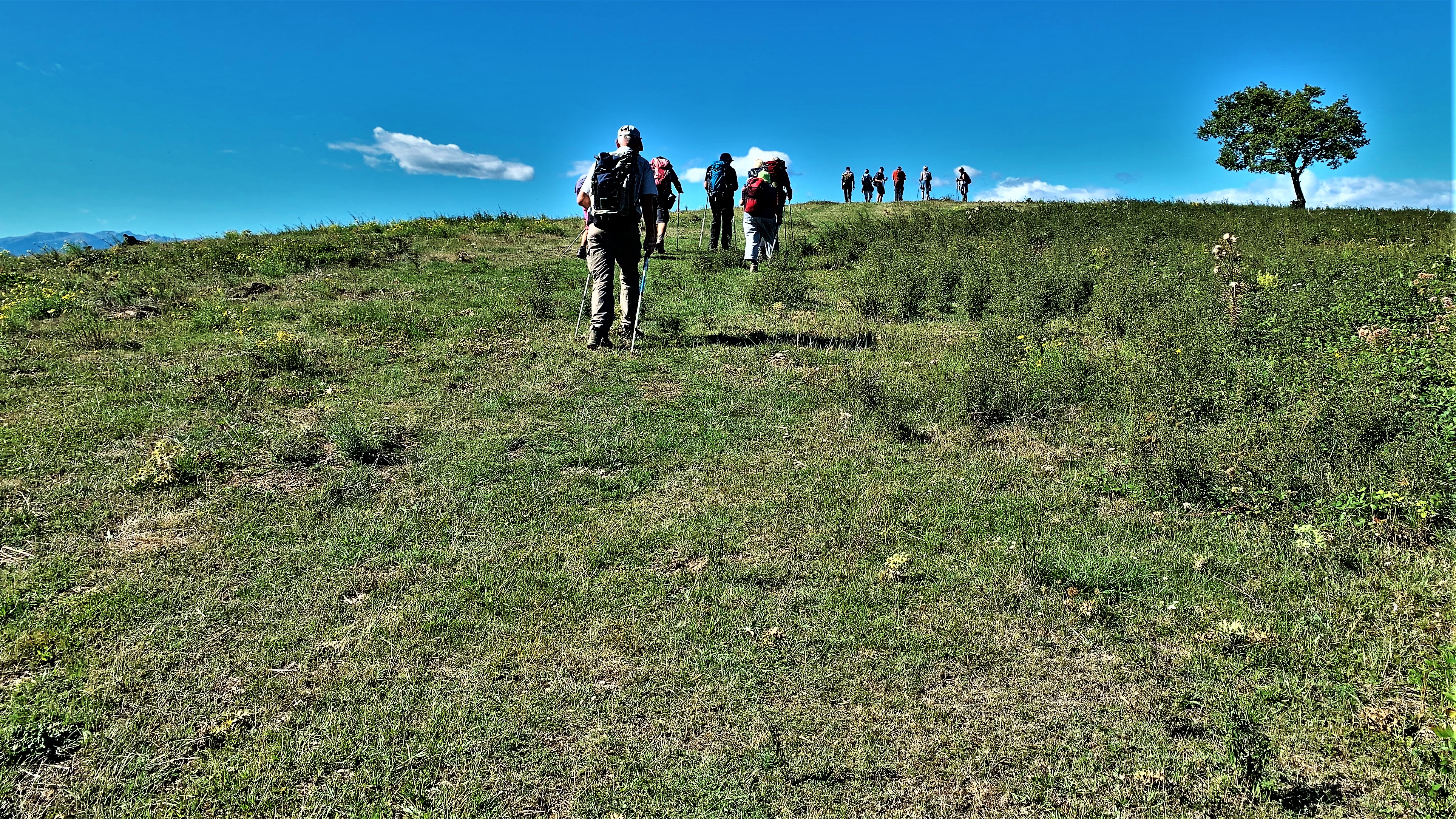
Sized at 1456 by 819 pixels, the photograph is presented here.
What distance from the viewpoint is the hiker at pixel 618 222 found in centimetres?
→ 883

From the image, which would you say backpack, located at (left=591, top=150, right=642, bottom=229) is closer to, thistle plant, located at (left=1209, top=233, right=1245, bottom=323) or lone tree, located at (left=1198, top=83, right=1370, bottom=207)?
thistle plant, located at (left=1209, top=233, right=1245, bottom=323)

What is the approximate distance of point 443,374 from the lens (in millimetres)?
8406

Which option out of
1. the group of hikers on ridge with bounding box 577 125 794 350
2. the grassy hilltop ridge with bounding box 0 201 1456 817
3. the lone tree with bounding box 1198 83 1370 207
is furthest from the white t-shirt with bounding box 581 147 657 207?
the lone tree with bounding box 1198 83 1370 207

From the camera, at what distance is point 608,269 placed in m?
9.23

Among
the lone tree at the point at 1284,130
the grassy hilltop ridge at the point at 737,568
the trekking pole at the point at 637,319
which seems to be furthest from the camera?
the lone tree at the point at 1284,130

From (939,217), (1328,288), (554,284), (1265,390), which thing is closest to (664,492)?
(1265,390)

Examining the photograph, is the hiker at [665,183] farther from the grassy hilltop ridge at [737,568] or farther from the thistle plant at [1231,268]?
the thistle plant at [1231,268]

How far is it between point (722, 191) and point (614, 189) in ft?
25.8

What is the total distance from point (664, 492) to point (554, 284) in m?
8.28

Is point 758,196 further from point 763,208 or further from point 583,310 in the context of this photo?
point 583,310

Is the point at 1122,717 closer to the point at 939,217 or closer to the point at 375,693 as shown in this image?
the point at 375,693

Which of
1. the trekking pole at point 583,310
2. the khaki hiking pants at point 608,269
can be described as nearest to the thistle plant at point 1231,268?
the khaki hiking pants at point 608,269

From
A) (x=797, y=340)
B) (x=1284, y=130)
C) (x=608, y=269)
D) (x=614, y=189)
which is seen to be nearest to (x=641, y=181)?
(x=614, y=189)

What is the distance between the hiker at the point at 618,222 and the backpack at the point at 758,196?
5393 millimetres
